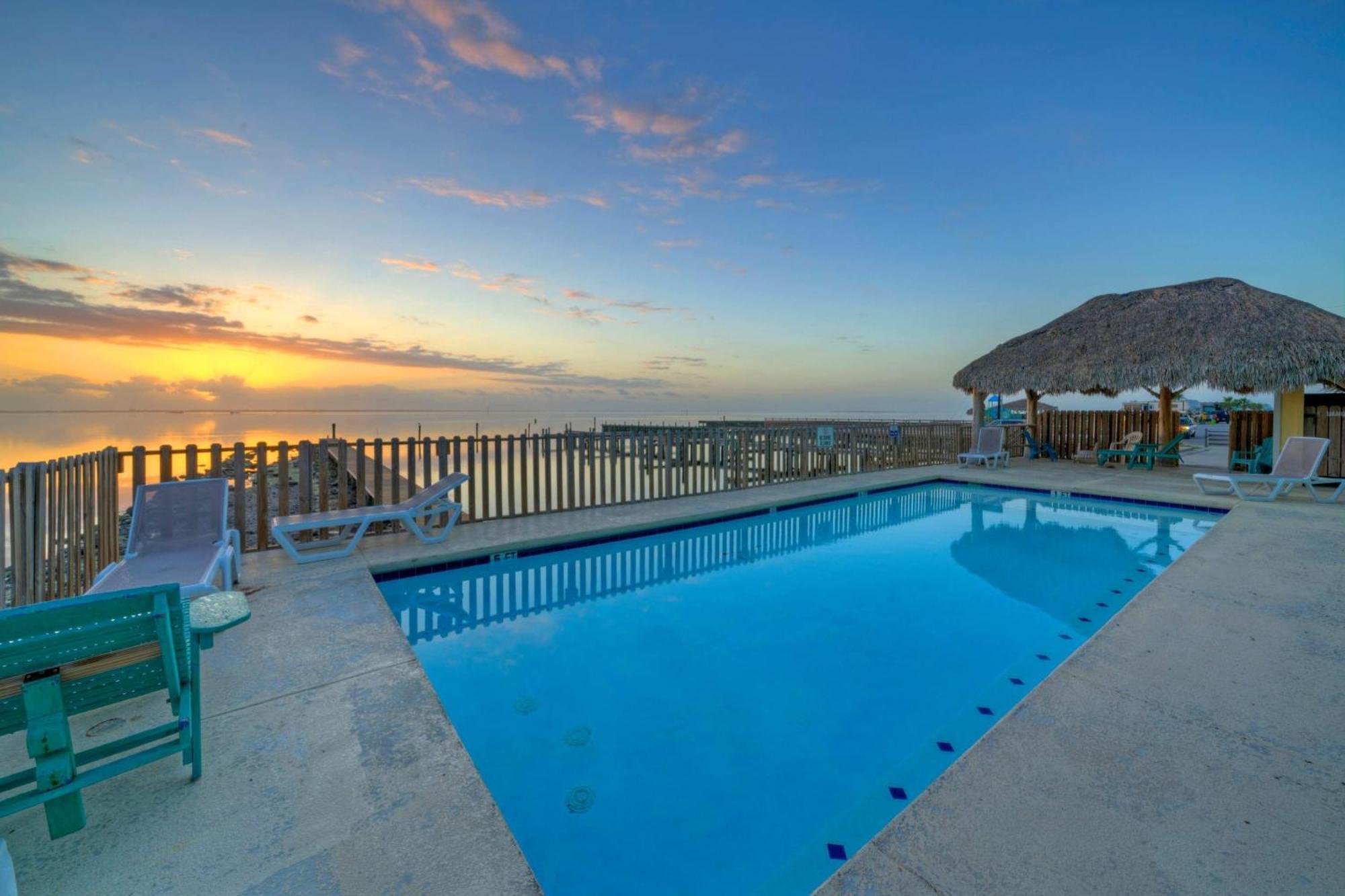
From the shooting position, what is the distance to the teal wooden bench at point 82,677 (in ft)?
5.10

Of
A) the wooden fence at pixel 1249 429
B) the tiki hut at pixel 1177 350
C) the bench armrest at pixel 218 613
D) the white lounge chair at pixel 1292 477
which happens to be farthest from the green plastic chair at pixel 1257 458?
the bench armrest at pixel 218 613

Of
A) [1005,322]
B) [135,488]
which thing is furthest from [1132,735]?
[1005,322]

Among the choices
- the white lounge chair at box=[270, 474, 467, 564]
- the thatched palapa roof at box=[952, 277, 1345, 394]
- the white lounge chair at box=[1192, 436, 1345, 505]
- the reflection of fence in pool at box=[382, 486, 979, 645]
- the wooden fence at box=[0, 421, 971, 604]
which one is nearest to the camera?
the wooden fence at box=[0, 421, 971, 604]

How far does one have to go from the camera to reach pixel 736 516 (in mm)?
7777

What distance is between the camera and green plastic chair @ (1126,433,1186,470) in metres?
12.3

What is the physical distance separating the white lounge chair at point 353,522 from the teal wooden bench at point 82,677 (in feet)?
10.9

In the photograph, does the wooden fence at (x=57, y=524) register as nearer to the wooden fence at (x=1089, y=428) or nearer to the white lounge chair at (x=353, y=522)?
the white lounge chair at (x=353, y=522)

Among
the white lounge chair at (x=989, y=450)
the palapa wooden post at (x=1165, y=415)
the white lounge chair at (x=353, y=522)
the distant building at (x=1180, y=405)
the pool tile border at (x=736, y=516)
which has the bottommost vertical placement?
the pool tile border at (x=736, y=516)

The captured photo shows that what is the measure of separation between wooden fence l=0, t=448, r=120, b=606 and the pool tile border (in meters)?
1.90

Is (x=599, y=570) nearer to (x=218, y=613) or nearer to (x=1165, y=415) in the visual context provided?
(x=218, y=613)

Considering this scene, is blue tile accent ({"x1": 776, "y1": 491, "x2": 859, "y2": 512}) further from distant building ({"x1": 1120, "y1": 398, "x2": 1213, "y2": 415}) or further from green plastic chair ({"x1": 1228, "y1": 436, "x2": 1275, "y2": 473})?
distant building ({"x1": 1120, "y1": 398, "x2": 1213, "y2": 415})

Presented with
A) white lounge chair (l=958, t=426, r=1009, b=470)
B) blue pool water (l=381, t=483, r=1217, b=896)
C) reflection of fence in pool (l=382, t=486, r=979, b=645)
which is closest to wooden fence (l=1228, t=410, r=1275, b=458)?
white lounge chair (l=958, t=426, r=1009, b=470)

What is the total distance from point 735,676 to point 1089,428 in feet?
51.0

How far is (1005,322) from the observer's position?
19.2 meters
